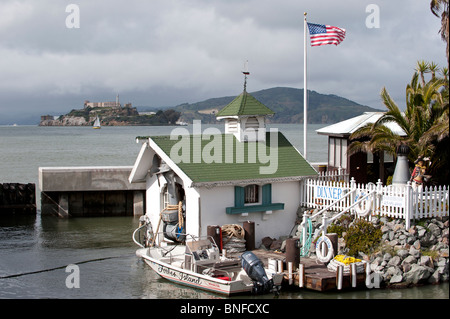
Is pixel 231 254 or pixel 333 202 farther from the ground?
pixel 333 202

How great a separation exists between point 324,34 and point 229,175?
864cm

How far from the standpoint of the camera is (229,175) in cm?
2283

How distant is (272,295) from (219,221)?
4.81 metres

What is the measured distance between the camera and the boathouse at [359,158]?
27734 millimetres

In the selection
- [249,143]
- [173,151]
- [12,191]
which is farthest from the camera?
[12,191]

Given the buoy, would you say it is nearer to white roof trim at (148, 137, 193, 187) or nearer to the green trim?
the green trim

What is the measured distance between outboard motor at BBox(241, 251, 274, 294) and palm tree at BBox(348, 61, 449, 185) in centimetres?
810

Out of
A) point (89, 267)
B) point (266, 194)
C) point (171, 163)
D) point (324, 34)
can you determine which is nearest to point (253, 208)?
point (266, 194)

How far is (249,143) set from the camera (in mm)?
25375

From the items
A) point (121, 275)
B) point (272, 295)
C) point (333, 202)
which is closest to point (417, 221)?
point (333, 202)

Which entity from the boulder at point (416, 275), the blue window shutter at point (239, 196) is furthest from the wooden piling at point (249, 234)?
the boulder at point (416, 275)

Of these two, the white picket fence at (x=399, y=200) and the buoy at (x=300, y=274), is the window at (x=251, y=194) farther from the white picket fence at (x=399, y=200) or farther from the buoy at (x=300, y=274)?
the buoy at (x=300, y=274)

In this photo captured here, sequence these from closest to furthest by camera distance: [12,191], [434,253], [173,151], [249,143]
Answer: [434,253] < [173,151] < [249,143] < [12,191]

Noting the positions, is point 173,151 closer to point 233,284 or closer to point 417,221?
point 233,284
